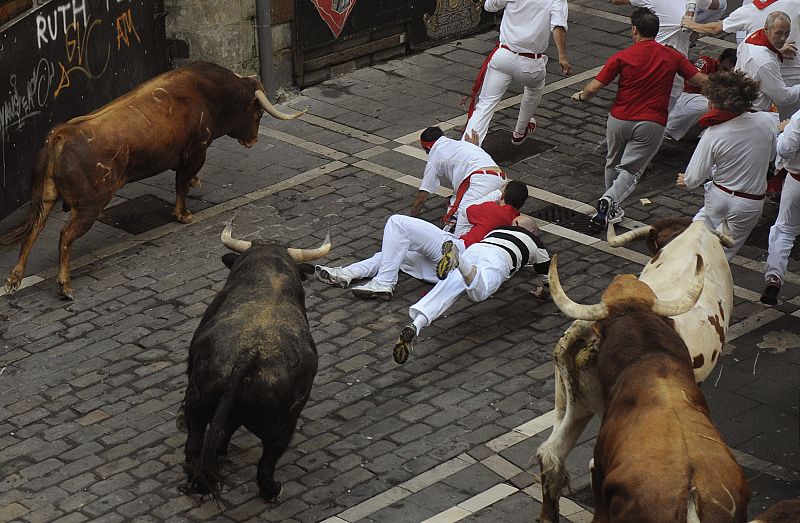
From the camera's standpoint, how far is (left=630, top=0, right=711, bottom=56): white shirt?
46.2ft

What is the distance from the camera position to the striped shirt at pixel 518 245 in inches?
427

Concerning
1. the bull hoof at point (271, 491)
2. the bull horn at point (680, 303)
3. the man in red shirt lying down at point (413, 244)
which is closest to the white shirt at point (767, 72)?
the man in red shirt lying down at point (413, 244)

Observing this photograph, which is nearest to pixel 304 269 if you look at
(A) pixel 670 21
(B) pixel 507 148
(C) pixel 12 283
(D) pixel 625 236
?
(D) pixel 625 236

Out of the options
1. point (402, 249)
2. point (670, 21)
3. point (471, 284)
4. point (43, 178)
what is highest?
point (670, 21)

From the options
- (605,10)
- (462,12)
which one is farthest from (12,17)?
(605,10)

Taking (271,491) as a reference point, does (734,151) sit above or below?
above

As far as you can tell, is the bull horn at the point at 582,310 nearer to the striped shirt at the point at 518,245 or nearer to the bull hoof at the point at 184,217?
the striped shirt at the point at 518,245

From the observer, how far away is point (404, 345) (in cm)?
1007

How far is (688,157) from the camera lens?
46.7 ft

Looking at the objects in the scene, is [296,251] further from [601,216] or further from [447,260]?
[601,216]

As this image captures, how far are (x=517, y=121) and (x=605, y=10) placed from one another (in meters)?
4.63

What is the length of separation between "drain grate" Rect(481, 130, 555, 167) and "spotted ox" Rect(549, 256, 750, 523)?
21.8 ft

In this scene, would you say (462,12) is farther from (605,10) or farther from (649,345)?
(649,345)

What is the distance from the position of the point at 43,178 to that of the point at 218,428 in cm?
418
